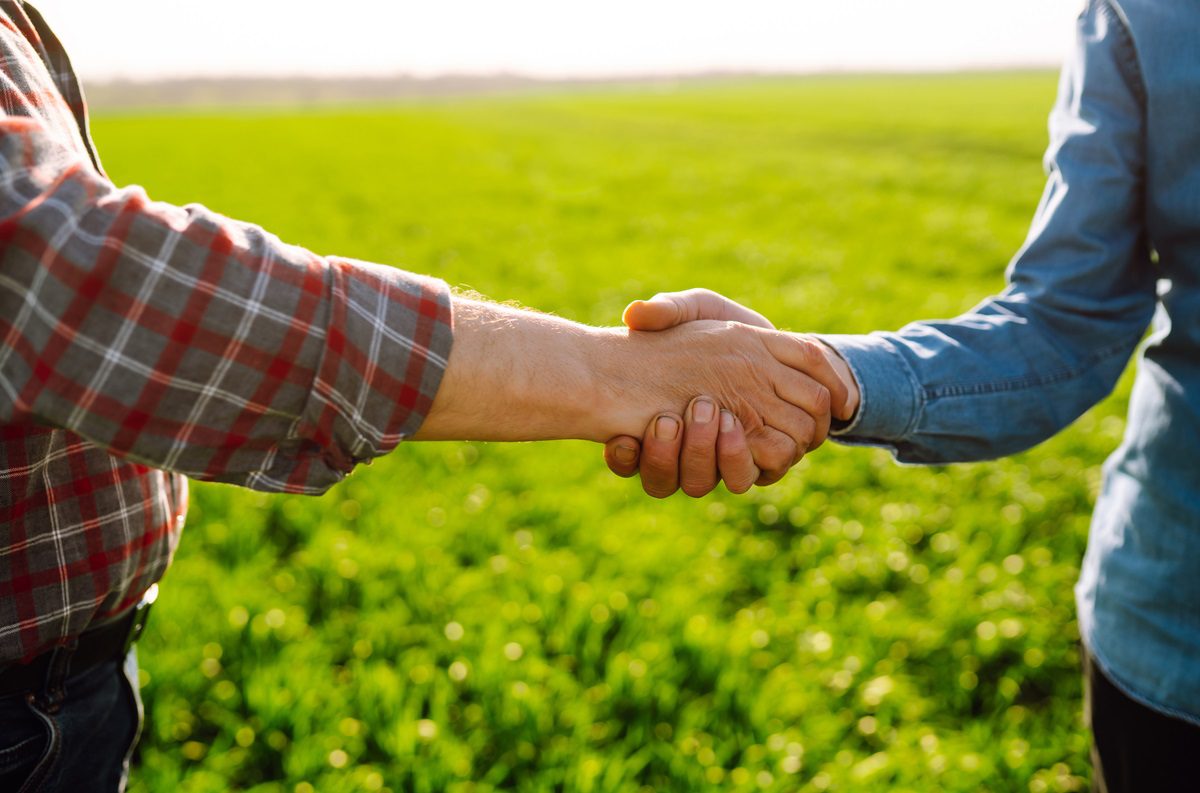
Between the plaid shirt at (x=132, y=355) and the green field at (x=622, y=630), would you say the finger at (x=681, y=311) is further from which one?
the green field at (x=622, y=630)

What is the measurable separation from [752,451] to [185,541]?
345 cm

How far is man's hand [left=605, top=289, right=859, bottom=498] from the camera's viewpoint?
210 cm

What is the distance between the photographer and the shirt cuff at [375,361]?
147 centimetres

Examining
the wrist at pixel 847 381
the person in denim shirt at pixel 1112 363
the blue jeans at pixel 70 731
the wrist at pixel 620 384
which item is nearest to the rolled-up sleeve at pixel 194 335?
the wrist at pixel 620 384

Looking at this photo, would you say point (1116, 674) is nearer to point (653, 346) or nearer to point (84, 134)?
point (653, 346)

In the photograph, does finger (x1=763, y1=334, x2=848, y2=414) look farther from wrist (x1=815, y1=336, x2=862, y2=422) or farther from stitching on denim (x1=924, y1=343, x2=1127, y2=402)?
stitching on denim (x1=924, y1=343, x2=1127, y2=402)

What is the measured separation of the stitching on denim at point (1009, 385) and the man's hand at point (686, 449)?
0.19 m

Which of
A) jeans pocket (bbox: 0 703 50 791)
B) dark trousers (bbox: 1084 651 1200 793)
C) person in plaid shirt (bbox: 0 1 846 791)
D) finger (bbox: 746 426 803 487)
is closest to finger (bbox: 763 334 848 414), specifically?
finger (bbox: 746 426 803 487)

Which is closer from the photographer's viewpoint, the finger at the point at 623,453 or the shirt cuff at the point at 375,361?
the shirt cuff at the point at 375,361

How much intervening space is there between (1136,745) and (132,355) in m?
1.99

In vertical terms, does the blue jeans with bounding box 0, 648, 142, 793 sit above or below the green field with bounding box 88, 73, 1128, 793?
above

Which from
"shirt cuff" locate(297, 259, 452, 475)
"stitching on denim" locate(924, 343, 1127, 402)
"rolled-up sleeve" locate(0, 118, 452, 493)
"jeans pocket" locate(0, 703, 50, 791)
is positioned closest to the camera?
"rolled-up sleeve" locate(0, 118, 452, 493)

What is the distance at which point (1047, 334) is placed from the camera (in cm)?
220

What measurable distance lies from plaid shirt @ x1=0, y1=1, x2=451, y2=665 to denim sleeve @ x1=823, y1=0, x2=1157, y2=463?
1151 mm
